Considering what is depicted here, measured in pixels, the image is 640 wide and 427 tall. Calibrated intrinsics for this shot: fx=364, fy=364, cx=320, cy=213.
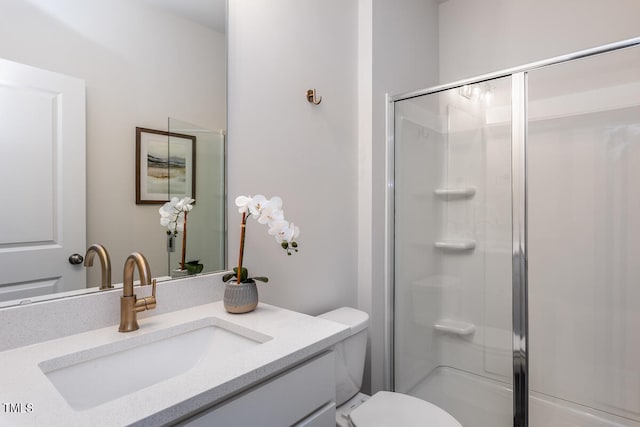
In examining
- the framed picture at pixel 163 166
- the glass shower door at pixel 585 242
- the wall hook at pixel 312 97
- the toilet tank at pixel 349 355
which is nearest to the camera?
the framed picture at pixel 163 166

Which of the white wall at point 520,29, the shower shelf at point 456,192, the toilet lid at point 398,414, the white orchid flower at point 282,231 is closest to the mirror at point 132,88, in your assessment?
the white orchid flower at point 282,231

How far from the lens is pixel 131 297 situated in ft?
3.21

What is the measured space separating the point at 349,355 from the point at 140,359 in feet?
2.69

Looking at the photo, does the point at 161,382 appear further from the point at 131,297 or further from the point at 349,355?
the point at 349,355

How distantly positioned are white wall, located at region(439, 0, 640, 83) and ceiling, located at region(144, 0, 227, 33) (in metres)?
1.75

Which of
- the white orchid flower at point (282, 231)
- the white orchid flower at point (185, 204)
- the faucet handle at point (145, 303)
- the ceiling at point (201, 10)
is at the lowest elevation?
the faucet handle at point (145, 303)

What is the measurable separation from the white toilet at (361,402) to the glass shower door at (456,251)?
1.60ft

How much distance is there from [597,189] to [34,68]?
2338 millimetres

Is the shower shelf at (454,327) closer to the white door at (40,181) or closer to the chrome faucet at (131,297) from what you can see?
the chrome faucet at (131,297)

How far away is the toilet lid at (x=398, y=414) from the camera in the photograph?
1.30m

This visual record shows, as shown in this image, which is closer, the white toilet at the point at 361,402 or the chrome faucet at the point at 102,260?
the chrome faucet at the point at 102,260

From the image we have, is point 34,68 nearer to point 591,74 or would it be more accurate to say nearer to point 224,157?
point 224,157

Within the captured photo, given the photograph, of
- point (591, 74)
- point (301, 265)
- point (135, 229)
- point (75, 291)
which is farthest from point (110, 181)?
point (591, 74)

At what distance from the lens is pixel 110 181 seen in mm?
1033
